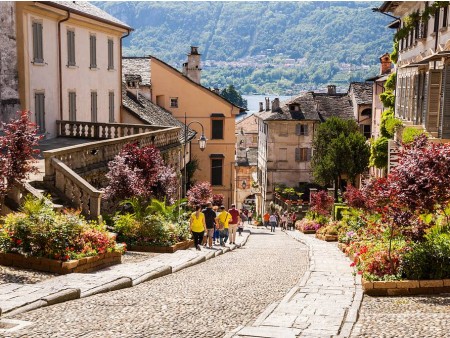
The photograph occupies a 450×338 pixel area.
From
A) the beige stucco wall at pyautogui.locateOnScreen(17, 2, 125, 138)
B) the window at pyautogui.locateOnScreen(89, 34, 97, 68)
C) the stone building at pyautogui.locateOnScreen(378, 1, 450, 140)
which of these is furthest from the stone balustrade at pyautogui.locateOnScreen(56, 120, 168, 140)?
the stone building at pyautogui.locateOnScreen(378, 1, 450, 140)

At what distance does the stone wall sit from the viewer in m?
24.0

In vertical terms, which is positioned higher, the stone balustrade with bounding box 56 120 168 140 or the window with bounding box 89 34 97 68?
the window with bounding box 89 34 97 68

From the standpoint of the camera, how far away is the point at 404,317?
9820 mm

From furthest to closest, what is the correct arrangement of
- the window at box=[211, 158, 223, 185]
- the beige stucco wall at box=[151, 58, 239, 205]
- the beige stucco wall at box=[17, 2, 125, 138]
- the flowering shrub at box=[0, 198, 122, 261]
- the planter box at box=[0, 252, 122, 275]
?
1. the window at box=[211, 158, 223, 185]
2. the beige stucco wall at box=[151, 58, 239, 205]
3. the beige stucco wall at box=[17, 2, 125, 138]
4. the flowering shrub at box=[0, 198, 122, 261]
5. the planter box at box=[0, 252, 122, 275]

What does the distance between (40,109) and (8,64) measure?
2797mm

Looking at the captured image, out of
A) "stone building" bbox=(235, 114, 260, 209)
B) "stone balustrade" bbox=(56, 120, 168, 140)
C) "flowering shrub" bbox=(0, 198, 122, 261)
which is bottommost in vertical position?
"stone building" bbox=(235, 114, 260, 209)

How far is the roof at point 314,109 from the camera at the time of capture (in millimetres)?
68812

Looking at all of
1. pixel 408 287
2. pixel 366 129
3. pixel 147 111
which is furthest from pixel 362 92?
pixel 408 287

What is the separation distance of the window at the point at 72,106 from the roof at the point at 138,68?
18687 mm

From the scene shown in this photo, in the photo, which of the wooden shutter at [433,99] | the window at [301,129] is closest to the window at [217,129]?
the window at [301,129]

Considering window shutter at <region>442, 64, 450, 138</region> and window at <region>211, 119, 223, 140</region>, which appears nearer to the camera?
window shutter at <region>442, 64, 450, 138</region>

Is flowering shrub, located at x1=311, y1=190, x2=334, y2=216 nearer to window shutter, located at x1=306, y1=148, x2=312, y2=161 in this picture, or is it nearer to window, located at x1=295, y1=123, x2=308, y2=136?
window shutter, located at x1=306, y1=148, x2=312, y2=161

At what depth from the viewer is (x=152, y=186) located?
20828 mm

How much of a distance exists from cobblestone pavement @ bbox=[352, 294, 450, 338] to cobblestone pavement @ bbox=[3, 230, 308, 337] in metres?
1.68
